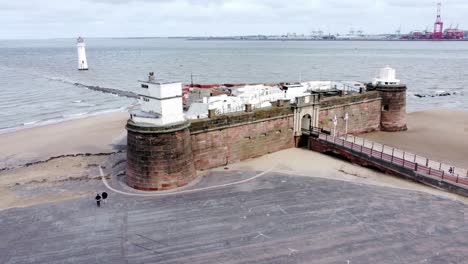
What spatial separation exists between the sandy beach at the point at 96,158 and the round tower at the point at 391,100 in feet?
4.16

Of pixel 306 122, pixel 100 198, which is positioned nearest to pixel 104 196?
pixel 100 198

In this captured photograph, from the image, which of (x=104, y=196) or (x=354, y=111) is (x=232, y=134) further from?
(x=354, y=111)

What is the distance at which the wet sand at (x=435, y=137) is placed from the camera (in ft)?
106

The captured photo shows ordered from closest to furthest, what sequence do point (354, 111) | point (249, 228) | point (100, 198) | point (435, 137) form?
1. point (249, 228)
2. point (100, 198)
3. point (354, 111)
4. point (435, 137)

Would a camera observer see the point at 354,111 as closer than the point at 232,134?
No

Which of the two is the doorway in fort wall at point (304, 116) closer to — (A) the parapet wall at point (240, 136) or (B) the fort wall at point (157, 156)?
(A) the parapet wall at point (240, 136)

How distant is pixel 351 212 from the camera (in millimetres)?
20109

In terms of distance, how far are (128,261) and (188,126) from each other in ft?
33.4

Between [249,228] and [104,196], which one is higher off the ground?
[104,196]

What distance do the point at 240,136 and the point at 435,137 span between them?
888 inches

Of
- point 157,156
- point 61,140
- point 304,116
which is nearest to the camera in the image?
point 157,156

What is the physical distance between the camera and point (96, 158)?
31609 millimetres

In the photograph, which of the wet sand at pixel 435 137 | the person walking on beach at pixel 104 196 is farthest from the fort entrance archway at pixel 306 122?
the person walking on beach at pixel 104 196

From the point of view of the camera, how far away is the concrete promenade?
648 inches
